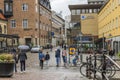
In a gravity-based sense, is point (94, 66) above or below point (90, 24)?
below

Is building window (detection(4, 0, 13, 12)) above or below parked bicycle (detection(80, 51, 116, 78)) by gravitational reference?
above

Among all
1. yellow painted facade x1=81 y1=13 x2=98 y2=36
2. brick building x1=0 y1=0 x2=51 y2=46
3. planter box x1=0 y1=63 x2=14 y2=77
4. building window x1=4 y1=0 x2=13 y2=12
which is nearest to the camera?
planter box x1=0 y1=63 x2=14 y2=77

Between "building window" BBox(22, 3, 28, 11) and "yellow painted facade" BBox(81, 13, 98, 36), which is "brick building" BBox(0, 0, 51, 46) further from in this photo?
"yellow painted facade" BBox(81, 13, 98, 36)

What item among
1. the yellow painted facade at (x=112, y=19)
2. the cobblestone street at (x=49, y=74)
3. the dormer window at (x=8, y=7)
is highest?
the dormer window at (x=8, y=7)

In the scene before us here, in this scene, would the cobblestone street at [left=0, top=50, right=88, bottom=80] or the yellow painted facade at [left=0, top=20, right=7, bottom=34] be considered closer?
the cobblestone street at [left=0, top=50, right=88, bottom=80]

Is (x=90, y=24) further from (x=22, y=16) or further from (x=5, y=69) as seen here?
(x=5, y=69)

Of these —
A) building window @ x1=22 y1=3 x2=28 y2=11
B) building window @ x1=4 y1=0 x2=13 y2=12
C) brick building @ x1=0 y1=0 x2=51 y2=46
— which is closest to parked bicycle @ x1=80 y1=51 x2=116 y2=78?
brick building @ x1=0 y1=0 x2=51 y2=46

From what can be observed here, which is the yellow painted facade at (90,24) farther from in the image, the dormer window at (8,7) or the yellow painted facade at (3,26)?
the yellow painted facade at (3,26)

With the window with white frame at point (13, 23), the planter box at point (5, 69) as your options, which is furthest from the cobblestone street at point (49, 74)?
the window with white frame at point (13, 23)

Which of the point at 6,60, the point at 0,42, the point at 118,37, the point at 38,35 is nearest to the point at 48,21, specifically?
the point at 38,35

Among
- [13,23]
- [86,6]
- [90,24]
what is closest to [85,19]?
[90,24]

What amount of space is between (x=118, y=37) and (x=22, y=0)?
41.5 metres

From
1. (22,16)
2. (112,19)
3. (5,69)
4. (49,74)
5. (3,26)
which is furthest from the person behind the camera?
(22,16)

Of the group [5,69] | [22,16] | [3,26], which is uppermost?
[22,16]
